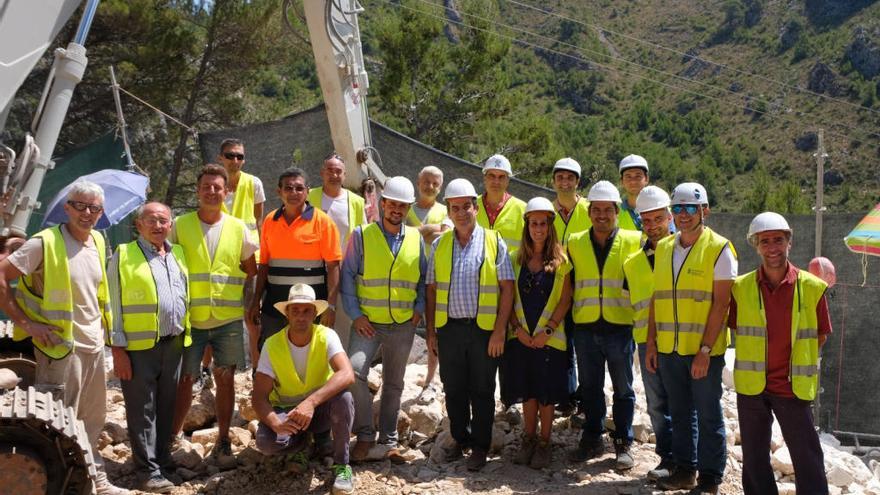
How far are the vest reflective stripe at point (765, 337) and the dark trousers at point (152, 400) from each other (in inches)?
138

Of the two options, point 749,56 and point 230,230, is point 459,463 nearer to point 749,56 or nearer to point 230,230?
point 230,230

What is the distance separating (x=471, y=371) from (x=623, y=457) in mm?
1170

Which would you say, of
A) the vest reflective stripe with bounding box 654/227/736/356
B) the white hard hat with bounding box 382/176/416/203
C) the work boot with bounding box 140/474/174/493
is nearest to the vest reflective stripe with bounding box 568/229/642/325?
the vest reflective stripe with bounding box 654/227/736/356

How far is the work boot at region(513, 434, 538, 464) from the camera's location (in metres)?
6.14

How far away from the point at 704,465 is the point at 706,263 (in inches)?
49.4

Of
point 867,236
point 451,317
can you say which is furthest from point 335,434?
point 867,236

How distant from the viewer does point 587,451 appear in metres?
6.18

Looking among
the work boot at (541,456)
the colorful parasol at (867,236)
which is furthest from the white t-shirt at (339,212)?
the colorful parasol at (867,236)

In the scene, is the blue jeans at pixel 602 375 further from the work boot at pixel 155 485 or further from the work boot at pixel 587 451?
the work boot at pixel 155 485

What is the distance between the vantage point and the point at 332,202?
6766 mm

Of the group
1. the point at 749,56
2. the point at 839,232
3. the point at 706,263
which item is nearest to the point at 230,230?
the point at 706,263

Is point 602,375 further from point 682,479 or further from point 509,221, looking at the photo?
point 509,221

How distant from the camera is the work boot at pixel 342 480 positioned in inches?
217

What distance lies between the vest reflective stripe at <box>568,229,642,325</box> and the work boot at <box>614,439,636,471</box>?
0.84 m
